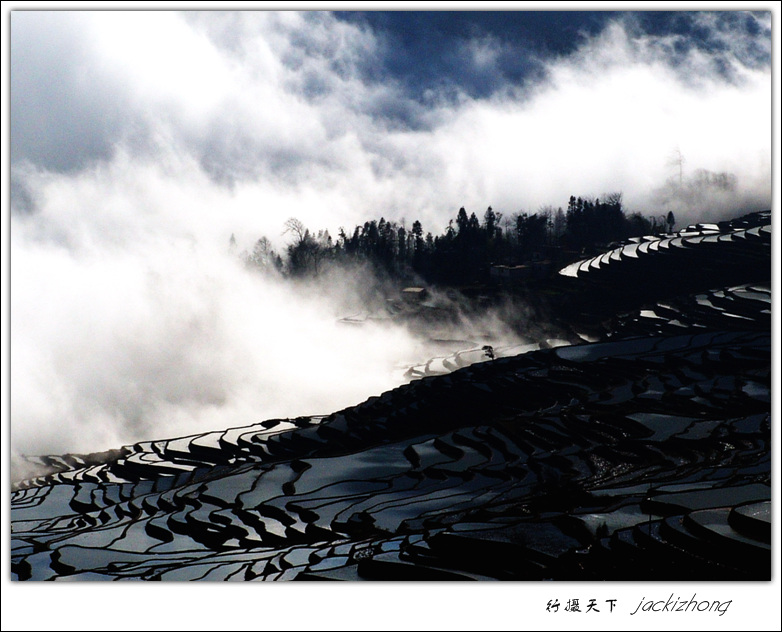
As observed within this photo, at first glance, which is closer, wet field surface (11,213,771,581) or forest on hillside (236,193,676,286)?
wet field surface (11,213,771,581)

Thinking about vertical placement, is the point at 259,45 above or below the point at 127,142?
above

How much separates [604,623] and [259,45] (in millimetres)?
3015

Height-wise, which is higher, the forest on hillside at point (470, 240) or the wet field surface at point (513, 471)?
the forest on hillside at point (470, 240)

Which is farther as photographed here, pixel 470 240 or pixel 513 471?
pixel 470 240

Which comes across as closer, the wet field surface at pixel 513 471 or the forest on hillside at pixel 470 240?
the wet field surface at pixel 513 471

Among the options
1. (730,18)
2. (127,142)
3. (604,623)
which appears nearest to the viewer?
(604,623)

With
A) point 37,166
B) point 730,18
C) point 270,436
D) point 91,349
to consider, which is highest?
point 730,18

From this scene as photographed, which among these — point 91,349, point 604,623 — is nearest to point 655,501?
point 604,623

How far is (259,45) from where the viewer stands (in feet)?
11.4

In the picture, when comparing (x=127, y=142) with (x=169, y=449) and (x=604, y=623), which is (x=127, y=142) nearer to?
(x=169, y=449)

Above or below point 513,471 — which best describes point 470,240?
above

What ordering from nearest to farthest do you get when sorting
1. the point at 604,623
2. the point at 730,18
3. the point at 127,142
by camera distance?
1. the point at 604,623
2. the point at 730,18
3. the point at 127,142

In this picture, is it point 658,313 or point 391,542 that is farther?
point 658,313

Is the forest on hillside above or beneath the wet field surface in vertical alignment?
above
